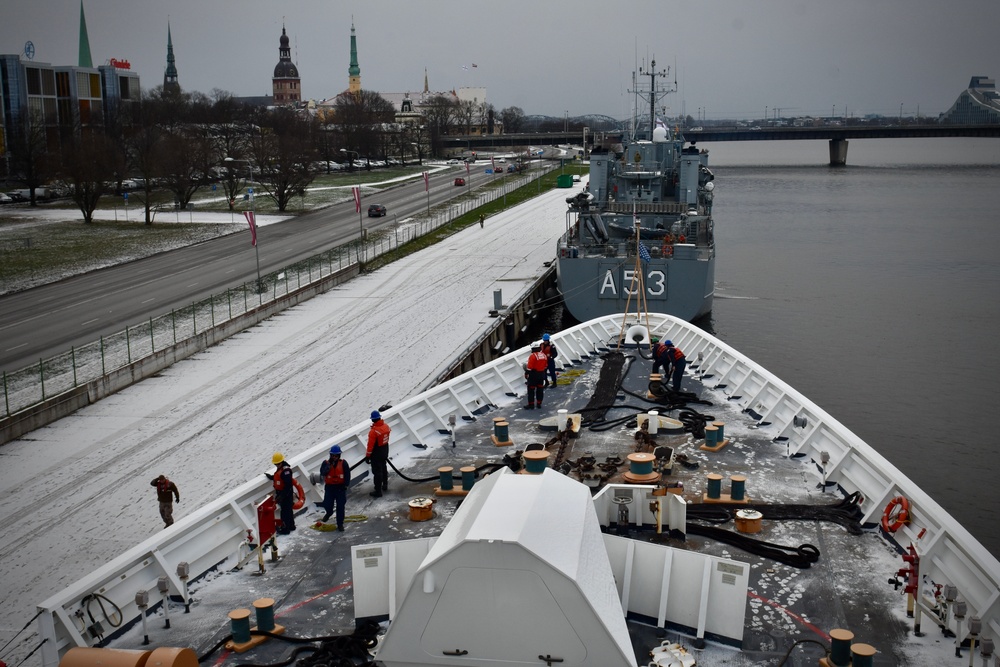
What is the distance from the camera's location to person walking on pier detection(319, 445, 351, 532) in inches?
396

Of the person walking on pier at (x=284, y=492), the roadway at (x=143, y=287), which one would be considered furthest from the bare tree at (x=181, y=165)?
the person walking on pier at (x=284, y=492)

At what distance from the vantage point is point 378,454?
36.6 feet

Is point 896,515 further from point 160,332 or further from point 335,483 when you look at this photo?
point 160,332

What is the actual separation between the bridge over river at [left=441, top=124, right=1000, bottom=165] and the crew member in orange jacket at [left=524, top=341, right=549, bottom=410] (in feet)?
303

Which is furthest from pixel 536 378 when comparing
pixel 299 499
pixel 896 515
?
pixel 896 515

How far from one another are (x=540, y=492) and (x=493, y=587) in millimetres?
1081

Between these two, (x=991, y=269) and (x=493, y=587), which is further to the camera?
(x=991, y=269)

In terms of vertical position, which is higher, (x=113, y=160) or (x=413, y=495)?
(x=113, y=160)

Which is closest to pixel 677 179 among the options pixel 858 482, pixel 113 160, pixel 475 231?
pixel 475 231

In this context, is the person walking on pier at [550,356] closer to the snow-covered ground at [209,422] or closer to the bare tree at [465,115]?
the snow-covered ground at [209,422]

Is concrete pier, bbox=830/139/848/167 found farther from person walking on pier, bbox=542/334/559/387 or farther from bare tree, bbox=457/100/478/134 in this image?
person walking on pier, bbox=542/334/559/387

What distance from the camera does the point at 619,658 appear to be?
6121 mm

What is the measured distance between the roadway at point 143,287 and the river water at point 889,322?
22481 millimetres

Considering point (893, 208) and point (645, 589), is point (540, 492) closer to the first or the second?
point (645, 589)
